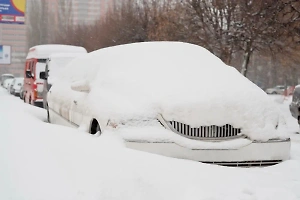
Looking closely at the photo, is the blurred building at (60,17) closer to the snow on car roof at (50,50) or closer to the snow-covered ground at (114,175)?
the snow on car roof at (50,50)

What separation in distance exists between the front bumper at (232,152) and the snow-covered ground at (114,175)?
176mm

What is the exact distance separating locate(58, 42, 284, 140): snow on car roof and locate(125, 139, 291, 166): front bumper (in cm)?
13

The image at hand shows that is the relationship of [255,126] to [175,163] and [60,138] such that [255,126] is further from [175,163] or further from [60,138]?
[60,138]

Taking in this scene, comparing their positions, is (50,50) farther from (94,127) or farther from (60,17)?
(60,17)

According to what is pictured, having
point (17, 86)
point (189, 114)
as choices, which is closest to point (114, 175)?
point (189, 114)

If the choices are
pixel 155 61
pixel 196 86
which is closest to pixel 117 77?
pixel 155 61

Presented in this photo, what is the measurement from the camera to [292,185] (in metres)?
3.52

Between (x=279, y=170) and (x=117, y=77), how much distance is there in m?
2.02

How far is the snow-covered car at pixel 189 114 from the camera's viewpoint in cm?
408

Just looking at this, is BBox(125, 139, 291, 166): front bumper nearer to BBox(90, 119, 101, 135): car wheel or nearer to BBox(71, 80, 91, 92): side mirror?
BBox(90, 119, 101, 135): car wheel

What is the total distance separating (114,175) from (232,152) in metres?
1.39

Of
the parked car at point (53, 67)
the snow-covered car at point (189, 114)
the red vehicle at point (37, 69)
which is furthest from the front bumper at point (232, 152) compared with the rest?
the red vehicle at point (37, 69)

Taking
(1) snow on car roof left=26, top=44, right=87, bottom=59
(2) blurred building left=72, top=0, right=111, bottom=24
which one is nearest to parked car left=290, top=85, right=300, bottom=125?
(1) snow on car roof left=26, top=44, right=87, bottom=59

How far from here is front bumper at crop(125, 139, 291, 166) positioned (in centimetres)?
405
